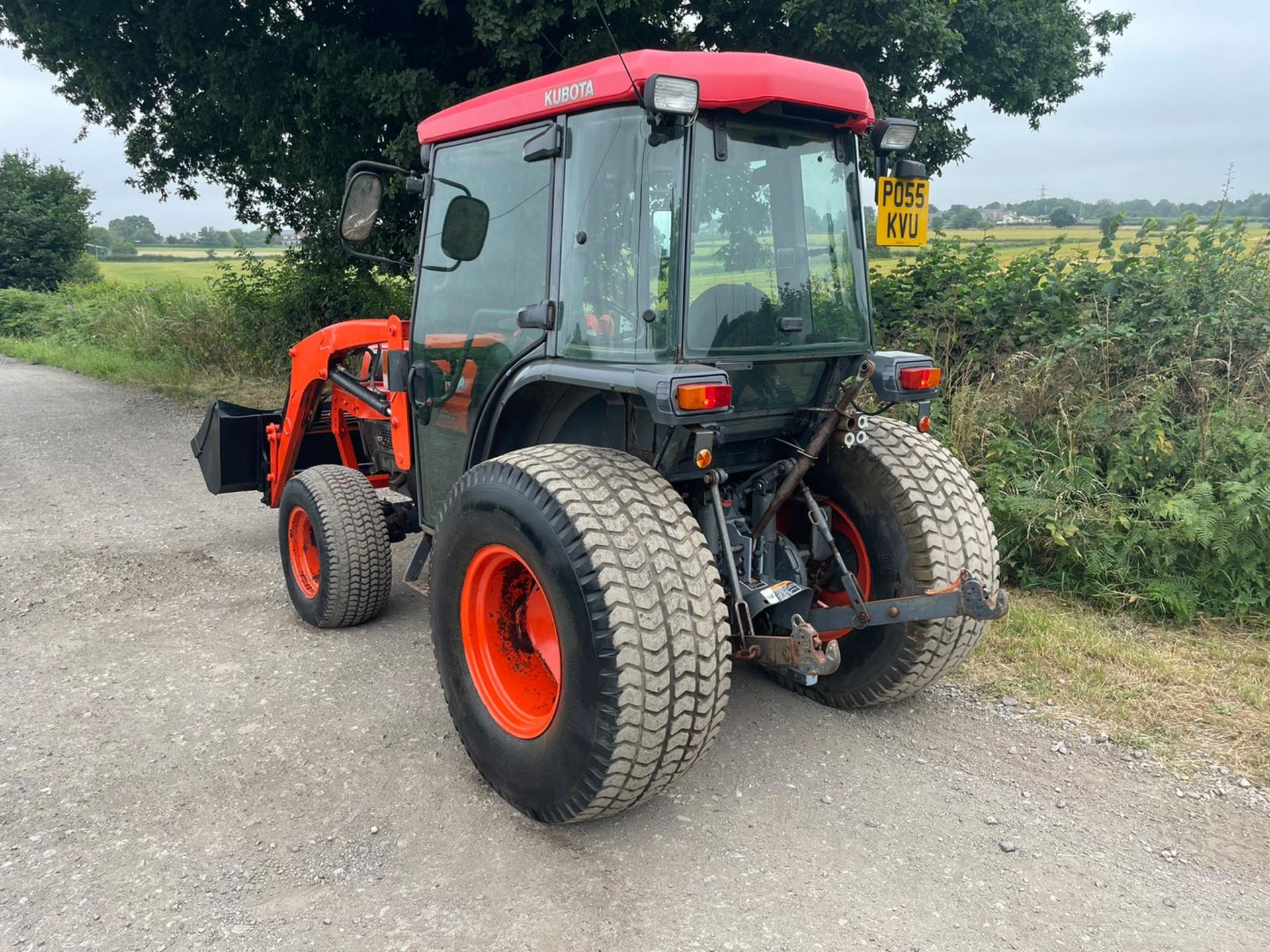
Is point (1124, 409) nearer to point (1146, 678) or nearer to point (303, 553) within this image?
point (1146, 678)

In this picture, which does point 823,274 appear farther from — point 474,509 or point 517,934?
point 517,934

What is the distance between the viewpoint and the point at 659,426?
2986mm

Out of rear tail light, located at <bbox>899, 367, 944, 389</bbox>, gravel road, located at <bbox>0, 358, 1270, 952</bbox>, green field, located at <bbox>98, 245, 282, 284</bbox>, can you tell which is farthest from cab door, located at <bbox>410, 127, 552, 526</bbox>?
green field, located at <bbox>98, 245, 282, 284</bbox>

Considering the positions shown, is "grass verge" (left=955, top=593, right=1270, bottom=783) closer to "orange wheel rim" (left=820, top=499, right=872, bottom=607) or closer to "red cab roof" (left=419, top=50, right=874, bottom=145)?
"orange wheel rim" (left=820, top=499, right=872, bottom=607)

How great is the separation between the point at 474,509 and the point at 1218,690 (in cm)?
298

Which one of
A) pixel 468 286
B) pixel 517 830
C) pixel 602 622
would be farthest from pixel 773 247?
pixel 517 830

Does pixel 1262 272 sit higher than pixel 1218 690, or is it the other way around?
pixel 1262 272

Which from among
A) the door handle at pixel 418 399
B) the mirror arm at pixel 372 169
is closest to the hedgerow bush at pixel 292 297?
the mirror arm at pixel 372 169

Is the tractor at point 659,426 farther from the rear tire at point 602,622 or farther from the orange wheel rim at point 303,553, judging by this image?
the orange wheel rim at point 303,553

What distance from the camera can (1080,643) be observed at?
411cm

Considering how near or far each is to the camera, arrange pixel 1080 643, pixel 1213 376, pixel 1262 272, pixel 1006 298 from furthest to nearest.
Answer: pixel 1006 298
pixel 1262 272
pixel 1213 376
pixel 1080 643

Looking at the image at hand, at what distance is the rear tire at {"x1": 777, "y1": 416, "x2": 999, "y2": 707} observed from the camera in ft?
10.6

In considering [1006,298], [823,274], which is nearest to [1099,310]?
[1006,298]

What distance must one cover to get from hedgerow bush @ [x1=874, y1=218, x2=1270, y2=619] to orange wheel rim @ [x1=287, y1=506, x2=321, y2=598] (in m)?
3.46
